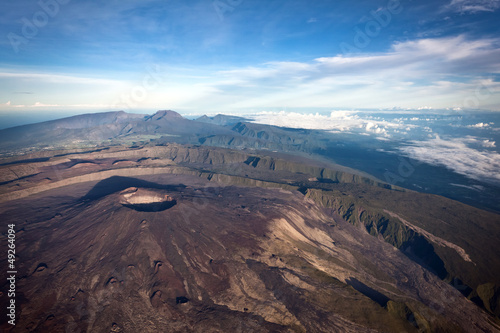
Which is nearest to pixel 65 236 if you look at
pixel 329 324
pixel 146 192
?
pixel 146 192

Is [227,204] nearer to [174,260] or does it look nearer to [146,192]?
[146,192]

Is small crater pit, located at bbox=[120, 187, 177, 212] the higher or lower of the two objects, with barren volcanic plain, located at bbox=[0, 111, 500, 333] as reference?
higher

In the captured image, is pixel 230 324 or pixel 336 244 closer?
pixel 230 324

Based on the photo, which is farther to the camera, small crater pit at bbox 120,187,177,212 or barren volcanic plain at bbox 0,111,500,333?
small crater pit at bbox 120,187,177,212

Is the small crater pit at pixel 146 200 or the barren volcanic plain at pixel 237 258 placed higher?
the small crater pit at pixel 146 200
